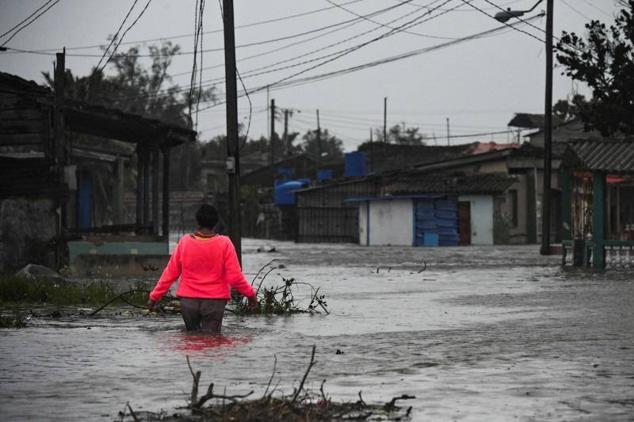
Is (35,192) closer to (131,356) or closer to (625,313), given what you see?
(625,313)

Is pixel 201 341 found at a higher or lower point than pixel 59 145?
lower

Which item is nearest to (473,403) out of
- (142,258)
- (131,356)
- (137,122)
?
(131,356)

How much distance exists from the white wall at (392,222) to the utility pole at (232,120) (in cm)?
3923

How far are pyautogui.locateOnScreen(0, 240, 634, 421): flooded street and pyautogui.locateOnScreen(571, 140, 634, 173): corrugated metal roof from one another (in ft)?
29.7

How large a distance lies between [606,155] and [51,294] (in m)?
15.5

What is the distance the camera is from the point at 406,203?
192ft

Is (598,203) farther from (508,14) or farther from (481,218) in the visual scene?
(481,218)

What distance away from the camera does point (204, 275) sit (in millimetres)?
12047

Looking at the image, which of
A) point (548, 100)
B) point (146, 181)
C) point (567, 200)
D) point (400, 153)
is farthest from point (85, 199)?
point (400, 153)

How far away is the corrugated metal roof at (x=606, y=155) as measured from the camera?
27.1m

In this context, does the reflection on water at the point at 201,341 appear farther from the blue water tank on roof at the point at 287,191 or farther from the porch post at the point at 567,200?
the blue water tank on roof at the point at 287,191

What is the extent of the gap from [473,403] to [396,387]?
0.92 metres

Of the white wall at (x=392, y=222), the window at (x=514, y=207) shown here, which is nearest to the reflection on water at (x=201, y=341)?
the white wall at (x=392, y=222)

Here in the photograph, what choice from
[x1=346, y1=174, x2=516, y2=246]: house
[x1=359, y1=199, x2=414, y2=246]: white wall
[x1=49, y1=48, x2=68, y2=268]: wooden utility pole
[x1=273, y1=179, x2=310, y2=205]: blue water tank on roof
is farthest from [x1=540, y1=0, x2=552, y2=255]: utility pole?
[x1=273, y1=179, x2=310, y2=205]: blue water tank on roof
